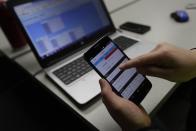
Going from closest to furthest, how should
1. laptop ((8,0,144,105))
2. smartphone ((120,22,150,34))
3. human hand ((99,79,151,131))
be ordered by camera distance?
human hand ((99,79,151,131))
laptop ((8,0,144,105))
smartphone ((120,22,150,34))

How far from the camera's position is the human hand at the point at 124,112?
54cm

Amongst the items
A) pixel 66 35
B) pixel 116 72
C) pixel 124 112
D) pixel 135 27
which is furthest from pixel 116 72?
pixel 135 27

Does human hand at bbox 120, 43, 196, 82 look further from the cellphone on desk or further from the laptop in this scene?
the laptop

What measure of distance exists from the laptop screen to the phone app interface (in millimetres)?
273

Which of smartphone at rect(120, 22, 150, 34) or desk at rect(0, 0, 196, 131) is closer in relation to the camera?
desk at rect(0, 0, 196, 131)

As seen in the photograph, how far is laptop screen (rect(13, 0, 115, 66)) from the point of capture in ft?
2.62

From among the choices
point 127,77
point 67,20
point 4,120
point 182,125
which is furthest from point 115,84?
point 182,125

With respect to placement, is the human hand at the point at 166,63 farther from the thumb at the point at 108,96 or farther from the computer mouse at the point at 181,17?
the computer mouse at the point at 181,17

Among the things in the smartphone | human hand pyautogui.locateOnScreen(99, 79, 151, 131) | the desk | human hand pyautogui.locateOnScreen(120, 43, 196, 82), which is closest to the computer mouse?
the desk

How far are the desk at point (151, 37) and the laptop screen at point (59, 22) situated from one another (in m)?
0.12

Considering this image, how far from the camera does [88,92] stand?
26.8 inches

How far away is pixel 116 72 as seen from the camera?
2.03 feet

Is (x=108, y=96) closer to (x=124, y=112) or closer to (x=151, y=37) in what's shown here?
(x=124, y=112)

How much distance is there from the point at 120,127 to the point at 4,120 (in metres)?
0.54
